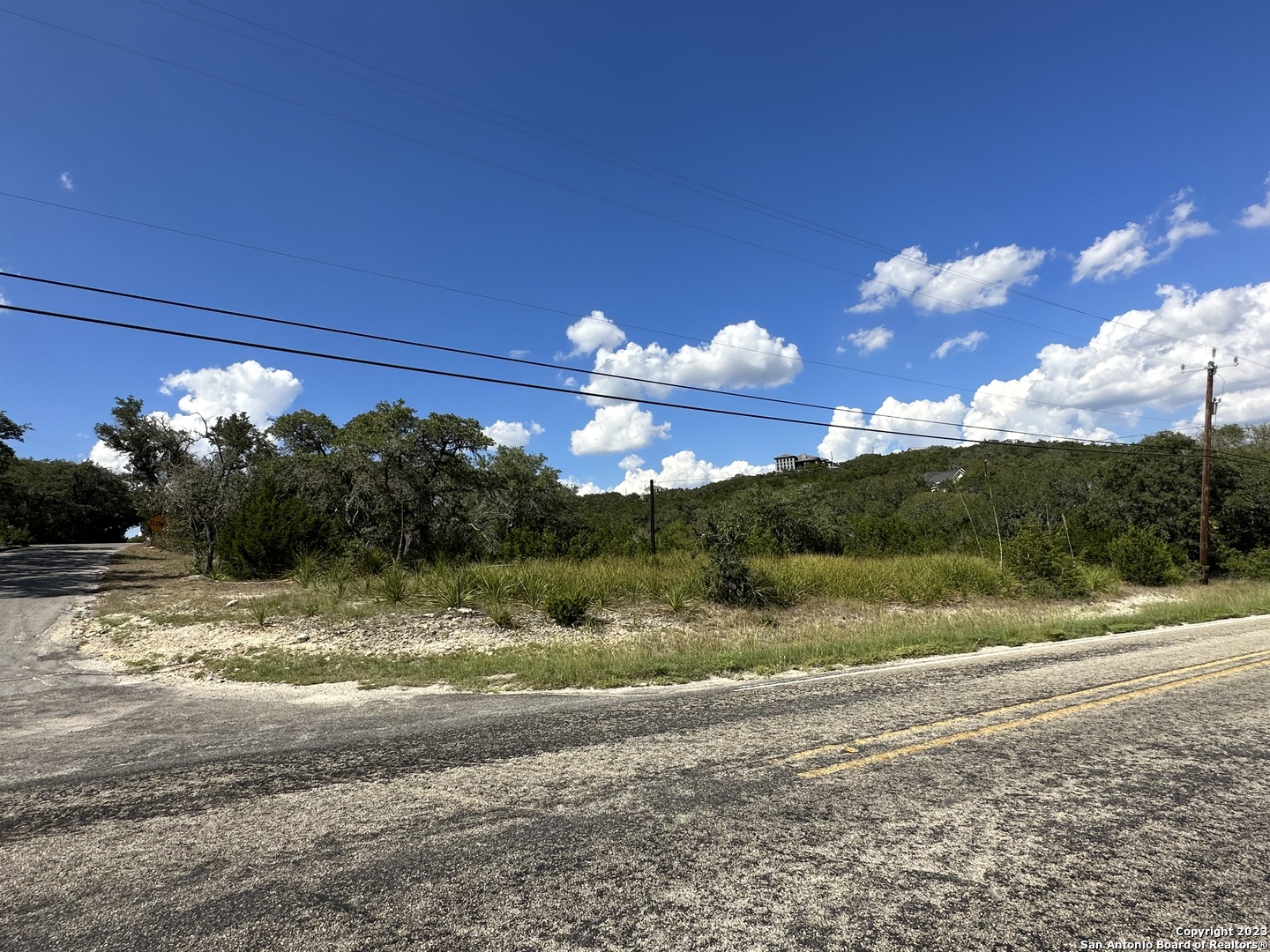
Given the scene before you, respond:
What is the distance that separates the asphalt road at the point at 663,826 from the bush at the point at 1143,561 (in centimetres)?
2112

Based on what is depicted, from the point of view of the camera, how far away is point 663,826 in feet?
11.2

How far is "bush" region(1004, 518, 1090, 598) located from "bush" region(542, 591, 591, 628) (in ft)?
48.2

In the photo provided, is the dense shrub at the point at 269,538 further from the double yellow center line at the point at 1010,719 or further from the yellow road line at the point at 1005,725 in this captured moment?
the yellow road line at the point at 1005,725

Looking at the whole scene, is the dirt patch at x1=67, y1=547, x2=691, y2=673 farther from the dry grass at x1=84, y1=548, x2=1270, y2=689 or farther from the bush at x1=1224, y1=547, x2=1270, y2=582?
the bush at x1=1224, y1=547, x2=1270, y2=582

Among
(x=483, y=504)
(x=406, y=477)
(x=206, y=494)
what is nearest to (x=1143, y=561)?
(x=483, y=504)

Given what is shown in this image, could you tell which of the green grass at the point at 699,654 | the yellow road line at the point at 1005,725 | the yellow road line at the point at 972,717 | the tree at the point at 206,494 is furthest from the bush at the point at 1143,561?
the tree at the point at 206,494

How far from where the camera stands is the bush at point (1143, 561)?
23.0m

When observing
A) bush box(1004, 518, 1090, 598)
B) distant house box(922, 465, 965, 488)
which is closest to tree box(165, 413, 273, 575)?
bush box(1004, 518, 1090, 598)

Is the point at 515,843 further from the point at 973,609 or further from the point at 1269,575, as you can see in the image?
the point at 1269,575

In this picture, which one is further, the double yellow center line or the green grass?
the green grass

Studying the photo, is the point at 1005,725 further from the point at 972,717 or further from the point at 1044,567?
the point at 1044,567

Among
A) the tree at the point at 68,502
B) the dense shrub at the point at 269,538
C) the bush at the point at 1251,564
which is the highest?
the tree at the point at 68,502

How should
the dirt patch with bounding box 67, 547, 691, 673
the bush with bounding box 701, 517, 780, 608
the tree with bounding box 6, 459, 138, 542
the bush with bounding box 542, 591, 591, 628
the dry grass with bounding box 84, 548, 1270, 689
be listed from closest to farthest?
the dry grass with bounding box 84, 548, 1270, 689 < the dirt patch with bounding box 67, 547, 691, 673 < the bush with bounding box 542, 591, 591, 628 < the bush with bounding box 701, 517, 780, 608 < the tree with bounding box 6, 459, 138, 542

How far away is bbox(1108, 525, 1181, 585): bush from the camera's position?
22984mm
